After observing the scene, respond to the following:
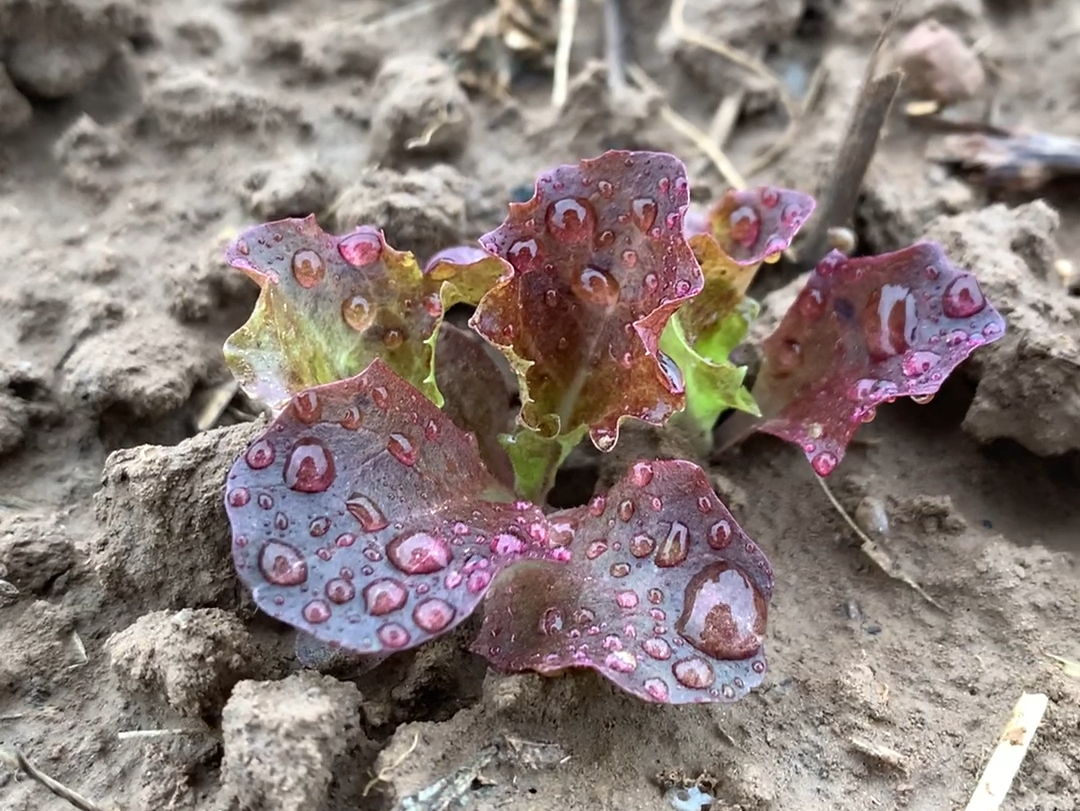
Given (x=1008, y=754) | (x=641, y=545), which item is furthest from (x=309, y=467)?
(x=1008, y=754)

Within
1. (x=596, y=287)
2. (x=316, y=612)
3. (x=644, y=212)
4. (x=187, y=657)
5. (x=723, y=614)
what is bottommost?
(x=187, y=657)

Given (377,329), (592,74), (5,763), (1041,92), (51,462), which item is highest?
(1041,92)

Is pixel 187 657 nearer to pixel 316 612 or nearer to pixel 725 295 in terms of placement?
pixel 316 612

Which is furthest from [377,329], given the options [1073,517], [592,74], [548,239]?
[1073,517]

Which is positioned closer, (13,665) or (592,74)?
(13,665)

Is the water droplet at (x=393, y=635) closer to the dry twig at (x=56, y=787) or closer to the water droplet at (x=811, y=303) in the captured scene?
the dry twig at (x=56, y=787)

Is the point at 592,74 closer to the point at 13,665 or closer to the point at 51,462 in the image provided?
the point at 51,462

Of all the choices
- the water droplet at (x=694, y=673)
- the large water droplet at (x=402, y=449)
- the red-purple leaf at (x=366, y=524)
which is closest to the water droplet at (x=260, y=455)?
the red-purple leaf at (x=366, y=524)
